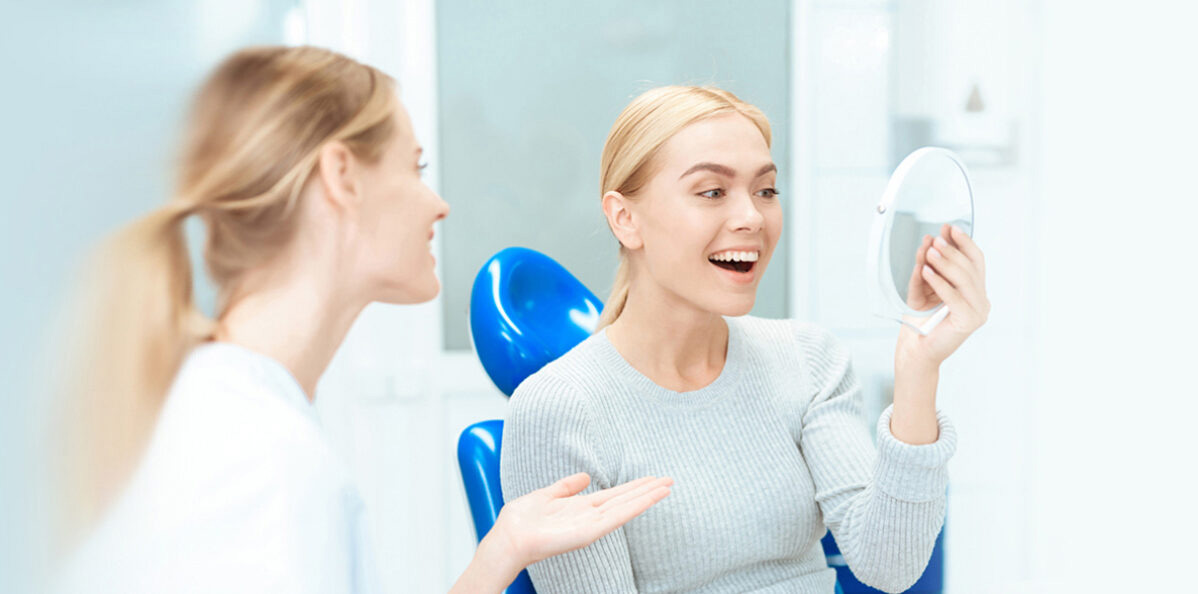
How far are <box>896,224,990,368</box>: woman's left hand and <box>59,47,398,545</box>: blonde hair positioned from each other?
61 cm

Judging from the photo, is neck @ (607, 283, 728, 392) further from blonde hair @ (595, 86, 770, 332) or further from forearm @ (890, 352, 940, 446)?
forearm @ (890, 352, 940, 446)

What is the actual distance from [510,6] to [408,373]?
886mm

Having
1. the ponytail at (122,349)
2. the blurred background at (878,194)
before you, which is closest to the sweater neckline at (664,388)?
the ponytail at (122,349)

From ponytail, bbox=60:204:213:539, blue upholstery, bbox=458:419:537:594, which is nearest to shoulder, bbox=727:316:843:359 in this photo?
blue upholstery, bbox=458:419:537:594

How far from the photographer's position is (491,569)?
83 centimetres

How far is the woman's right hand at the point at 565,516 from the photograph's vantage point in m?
0.83

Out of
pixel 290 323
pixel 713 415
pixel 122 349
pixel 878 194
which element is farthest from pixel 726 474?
pixel 878 194

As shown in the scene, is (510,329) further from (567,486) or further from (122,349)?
(122,349)

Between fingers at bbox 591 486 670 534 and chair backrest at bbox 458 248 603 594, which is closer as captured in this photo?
fingers at bbox 591 486 670 534

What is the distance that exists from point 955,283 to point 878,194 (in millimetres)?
1450

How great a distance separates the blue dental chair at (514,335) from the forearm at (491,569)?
0.33 m

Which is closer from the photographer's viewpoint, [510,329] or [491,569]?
[491,569]

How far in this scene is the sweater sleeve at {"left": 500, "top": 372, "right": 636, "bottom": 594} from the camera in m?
1.03

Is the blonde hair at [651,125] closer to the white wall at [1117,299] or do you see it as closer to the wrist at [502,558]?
the wrist at [502,558]
